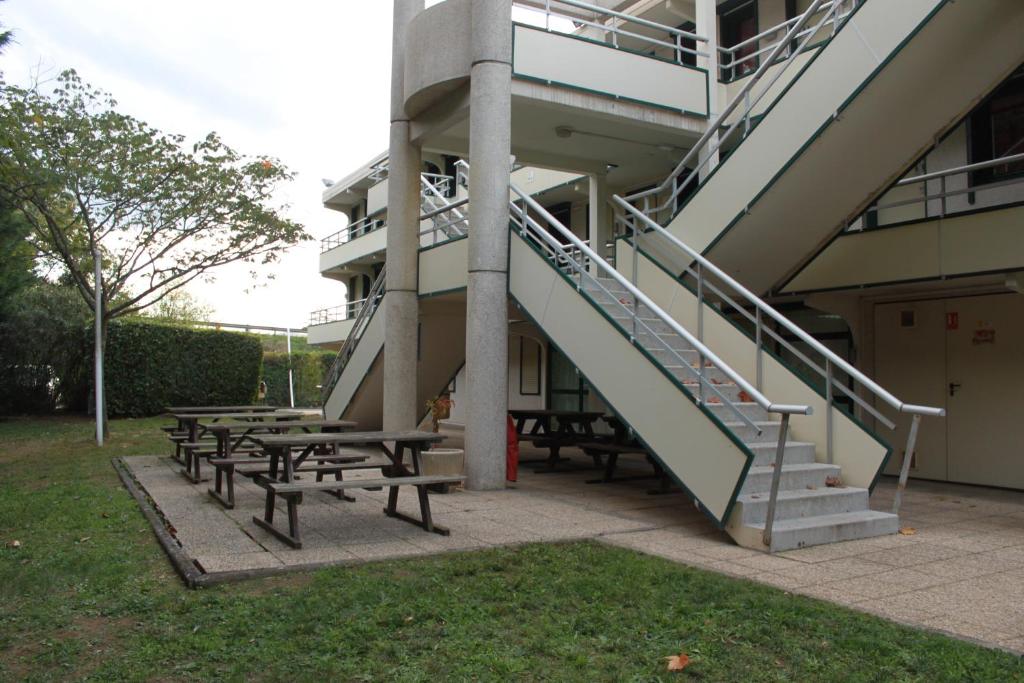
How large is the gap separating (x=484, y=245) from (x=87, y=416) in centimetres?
1856

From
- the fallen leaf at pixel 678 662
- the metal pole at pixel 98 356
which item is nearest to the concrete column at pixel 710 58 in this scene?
the fallen leaf at pixel 678 662

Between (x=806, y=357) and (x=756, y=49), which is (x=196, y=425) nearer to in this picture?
(x=806, y=357)

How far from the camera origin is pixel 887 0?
314 inches

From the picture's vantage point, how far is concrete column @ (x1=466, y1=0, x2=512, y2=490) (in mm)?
9742

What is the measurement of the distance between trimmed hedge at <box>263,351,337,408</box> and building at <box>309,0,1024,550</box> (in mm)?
21795

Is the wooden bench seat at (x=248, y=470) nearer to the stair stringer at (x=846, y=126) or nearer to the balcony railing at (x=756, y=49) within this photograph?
the stair stringer at (x=846, y=126)

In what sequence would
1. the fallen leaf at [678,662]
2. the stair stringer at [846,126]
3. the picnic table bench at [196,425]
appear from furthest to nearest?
the picnic table bench at [196,425]
the stair stringer at [846,126]
the fallen leaf at [678,662]

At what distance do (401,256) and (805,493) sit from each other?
7123mm

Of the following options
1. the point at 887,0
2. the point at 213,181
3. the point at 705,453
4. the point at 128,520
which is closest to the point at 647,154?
the point at 887,0

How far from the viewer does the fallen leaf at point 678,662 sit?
12.4 feet

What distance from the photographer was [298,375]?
3550cm

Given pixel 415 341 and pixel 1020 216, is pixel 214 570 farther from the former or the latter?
pixel 1020 216

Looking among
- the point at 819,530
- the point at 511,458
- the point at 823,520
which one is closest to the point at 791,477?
the point at 823,520

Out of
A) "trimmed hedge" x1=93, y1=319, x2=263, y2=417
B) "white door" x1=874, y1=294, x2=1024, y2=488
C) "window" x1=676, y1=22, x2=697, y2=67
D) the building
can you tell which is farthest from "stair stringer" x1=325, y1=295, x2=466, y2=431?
"trimmed hedge" x1=93, y1=319, x2=263, y2=417
